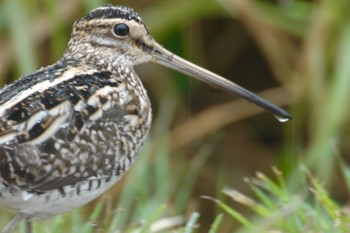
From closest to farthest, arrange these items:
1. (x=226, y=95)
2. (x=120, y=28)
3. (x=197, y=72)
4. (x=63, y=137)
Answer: (x=63, y=137) < (x=120, y=28) < (x=197, y=72) < (x=226, y=95)

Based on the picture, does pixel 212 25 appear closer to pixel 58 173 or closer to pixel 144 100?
pixel 144 100

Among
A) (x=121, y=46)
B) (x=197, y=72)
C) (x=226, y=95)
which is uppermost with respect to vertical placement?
(x=121, y=46)

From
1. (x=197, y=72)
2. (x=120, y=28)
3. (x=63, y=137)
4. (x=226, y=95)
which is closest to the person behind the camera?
(x=63, y=137)

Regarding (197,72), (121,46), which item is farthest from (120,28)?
(197,72)

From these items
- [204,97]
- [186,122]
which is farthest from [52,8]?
[204,97]

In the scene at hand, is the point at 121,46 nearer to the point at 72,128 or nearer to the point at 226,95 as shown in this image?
the point at 72,128

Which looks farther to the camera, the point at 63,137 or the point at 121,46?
the point at 121,46

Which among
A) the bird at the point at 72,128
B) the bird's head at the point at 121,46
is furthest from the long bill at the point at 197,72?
the bird at the point at 72,128
